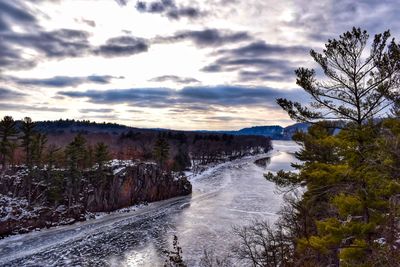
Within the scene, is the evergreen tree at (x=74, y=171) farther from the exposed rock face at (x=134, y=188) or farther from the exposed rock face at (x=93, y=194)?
the exposed rock face at (x=134, y=188)

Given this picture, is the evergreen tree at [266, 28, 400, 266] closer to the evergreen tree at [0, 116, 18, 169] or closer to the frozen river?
the frozen river

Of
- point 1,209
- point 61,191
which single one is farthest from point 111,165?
point 1,209

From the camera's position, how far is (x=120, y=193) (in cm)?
5347

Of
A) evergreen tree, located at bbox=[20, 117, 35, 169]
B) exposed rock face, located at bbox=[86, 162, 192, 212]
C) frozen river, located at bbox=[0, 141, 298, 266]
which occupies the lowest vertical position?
frozen river, located at bbox=[0, 141, 298, 266]

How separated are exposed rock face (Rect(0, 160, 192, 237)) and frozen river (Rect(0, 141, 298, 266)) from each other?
9.07ft

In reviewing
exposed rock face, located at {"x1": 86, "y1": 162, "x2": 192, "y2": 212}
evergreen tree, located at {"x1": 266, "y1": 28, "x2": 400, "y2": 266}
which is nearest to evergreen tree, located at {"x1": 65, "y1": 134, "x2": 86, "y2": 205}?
exposed rock face, located at {"x1": 86, "y1": 162, "x2": 192, "y2": 212}

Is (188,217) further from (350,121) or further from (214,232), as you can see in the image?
(350,121)

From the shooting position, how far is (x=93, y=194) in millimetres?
49906

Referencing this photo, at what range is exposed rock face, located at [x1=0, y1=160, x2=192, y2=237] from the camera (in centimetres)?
3972

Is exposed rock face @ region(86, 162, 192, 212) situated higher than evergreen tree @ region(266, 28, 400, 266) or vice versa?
evergreen tree @ region(266, 28, 400, 266)

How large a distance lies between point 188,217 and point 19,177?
25.1 meters

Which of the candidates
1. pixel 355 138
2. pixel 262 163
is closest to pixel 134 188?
pixel 355 138

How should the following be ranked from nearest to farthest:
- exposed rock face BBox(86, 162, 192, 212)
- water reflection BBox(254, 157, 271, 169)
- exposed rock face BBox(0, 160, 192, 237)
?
exposed rock face BBox(0, 160, 192, 237), exposed rock face BBox(86, 162, 192, 212), water reflection BBox(254, 157, 271, 169)

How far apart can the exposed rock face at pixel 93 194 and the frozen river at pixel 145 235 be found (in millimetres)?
2766
